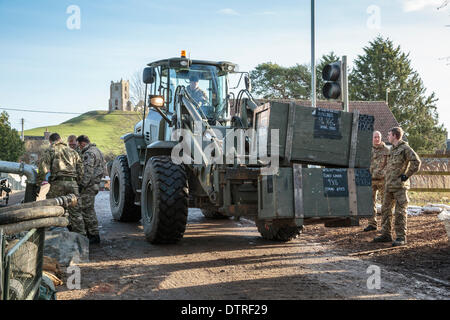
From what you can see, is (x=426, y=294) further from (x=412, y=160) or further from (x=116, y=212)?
(x=116, y=212)

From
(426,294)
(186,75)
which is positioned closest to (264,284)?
(426,294)

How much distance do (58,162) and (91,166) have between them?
0.92 m

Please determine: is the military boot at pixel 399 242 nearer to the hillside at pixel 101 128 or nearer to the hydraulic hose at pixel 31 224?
the hydraulic hose at pixel 31 224

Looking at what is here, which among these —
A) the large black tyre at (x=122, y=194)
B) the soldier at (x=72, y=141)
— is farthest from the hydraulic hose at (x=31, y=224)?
the large black tyre at (x=122, y=194)

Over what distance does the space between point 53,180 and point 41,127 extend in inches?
3521

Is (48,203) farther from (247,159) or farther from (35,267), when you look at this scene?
(247,159)

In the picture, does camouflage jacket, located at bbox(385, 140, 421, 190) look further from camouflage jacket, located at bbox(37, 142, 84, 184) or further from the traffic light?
camouflage jacket, located at bbox(37, 142, 84, 184)

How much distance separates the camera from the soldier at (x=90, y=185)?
8117 millimetres

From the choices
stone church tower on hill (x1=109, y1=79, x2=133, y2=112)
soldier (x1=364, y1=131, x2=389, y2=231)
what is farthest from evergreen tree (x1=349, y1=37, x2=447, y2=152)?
stone church tower on hill (x1=109, y1=79, x2=133, y2=112)

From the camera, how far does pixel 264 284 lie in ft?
17.3

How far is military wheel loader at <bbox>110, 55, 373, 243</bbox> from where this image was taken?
6.19 metres

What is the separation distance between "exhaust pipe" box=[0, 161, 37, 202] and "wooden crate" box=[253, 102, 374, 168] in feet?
12.1

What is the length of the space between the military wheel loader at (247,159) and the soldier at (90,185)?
956mm

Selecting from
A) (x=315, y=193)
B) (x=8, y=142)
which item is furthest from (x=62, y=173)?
(x=8, y=142)
